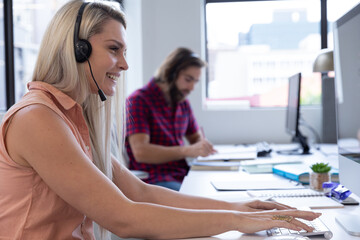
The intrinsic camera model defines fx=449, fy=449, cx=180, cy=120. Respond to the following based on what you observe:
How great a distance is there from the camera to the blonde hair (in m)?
1.21

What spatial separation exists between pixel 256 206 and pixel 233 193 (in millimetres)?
353

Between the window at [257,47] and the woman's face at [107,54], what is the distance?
2.61 m

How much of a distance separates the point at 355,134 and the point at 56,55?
0.81 meters

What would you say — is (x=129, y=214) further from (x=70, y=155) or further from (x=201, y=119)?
(x=201, y=119)

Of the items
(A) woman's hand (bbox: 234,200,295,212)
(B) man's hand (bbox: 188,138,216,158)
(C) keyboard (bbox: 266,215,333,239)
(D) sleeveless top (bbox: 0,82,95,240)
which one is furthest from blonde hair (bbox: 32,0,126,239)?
(B) man's hand (bbox: 188,138,216,158)

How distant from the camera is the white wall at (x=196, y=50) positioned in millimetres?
3703

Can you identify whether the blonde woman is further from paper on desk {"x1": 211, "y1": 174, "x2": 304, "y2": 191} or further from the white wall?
the white wall

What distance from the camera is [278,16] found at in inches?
156

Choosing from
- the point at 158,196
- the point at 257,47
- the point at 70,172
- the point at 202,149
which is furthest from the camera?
the point at 257,47

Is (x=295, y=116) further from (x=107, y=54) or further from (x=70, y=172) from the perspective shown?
(x=70, y=172)

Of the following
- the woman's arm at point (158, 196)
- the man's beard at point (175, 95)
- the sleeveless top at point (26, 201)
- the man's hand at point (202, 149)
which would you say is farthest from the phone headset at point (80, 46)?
the man's beard at point (175, 95)

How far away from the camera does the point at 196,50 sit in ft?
12.3

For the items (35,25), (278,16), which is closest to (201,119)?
(278,16)

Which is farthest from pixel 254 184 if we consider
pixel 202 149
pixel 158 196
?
pixel 202 149
